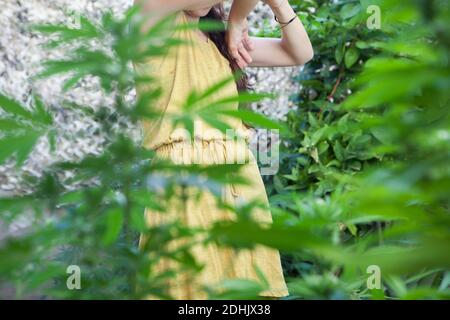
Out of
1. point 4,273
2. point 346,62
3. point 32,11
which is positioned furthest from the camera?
point 32,11

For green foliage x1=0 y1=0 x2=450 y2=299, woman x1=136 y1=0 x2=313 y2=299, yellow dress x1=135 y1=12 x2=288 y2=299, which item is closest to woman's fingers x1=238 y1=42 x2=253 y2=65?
woman x1=136 y1=0 x2=313 y2=299

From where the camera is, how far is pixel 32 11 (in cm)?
470

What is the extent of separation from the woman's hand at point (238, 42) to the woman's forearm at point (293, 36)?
0.10 metres

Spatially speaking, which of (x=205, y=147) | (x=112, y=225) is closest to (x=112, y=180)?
(x=112, y=225)

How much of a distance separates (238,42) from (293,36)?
0.18 metres

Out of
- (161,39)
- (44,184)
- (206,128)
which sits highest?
(206,128)

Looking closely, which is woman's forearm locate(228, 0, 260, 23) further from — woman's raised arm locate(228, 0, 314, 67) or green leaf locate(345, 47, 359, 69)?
green leaf locate(345, 47, 359, 69)

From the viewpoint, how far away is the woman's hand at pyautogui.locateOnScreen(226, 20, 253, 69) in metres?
2.18

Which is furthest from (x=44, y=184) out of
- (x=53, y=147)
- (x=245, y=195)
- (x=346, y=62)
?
(x=346, y=62)
